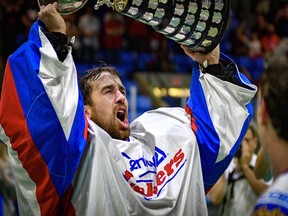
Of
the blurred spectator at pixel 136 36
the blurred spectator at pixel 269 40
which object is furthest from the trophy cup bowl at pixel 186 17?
the blurred spectator at pixel 269 40

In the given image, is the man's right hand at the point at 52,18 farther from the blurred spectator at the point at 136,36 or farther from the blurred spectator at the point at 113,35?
the blurred spectator at the point at 136,36

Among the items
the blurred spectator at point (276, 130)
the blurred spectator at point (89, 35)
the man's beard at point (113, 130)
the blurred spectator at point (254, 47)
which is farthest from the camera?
the blurred spectator at point (254, 47)

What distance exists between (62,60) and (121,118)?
532 mm

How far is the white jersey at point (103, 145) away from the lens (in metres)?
2.55

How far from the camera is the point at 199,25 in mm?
2754

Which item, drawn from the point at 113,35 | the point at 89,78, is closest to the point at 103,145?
the point at 89,78

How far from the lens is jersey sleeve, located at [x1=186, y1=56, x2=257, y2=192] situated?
299 cm

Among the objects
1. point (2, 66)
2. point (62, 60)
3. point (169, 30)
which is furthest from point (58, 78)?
point (2, 66)

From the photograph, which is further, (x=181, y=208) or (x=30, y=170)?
(x=181, y=208)

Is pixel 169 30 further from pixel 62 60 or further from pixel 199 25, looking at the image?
pixel 62 60

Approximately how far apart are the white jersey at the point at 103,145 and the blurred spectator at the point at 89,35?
6.54 meters

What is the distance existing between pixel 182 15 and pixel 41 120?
653 millimetres

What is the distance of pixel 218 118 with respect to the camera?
3.00m

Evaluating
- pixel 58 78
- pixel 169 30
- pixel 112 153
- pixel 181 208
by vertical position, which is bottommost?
pixel 181 208
